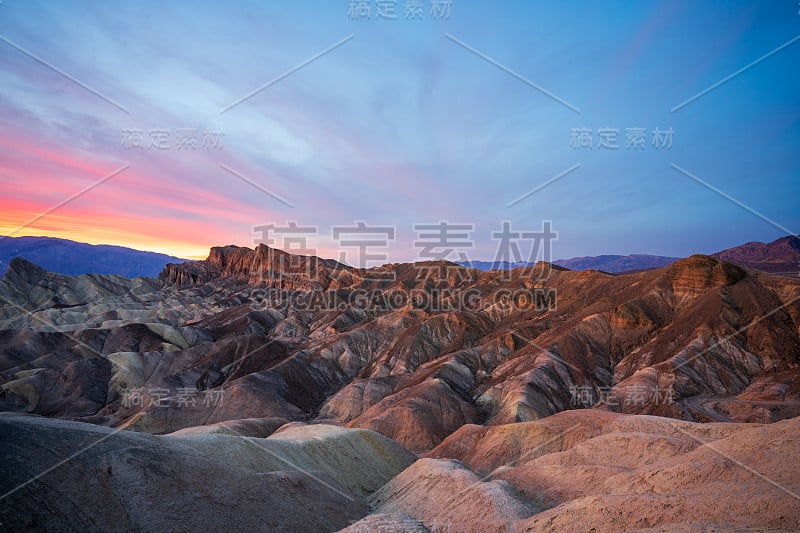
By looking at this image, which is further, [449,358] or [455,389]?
[449,358]

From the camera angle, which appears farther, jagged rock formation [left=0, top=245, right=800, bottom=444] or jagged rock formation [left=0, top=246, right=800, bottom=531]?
jagged rock formation [left=0, top=245, right=800, bottom=444]

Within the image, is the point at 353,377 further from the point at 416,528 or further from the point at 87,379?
the point at 416,528

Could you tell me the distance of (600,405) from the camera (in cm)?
4791

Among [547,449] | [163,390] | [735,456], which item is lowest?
[163,390]

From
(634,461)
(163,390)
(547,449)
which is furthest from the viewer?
(163,390)

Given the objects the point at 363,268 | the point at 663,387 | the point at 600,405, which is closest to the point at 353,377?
the point at 600,405

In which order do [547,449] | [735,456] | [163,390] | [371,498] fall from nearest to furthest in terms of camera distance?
[735,456]
[371,498]
[547,449]
[163,390]

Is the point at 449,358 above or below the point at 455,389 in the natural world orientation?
above

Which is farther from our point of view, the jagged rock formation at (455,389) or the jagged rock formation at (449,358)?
the jagged rock formation at (449,358)

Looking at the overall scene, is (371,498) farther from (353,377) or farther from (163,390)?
(163,390)

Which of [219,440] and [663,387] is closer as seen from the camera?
[219,440]

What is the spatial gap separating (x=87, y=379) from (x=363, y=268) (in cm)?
9051

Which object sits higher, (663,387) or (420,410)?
(663,387)

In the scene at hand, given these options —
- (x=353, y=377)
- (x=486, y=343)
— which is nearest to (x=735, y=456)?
(x=486, y=343)
